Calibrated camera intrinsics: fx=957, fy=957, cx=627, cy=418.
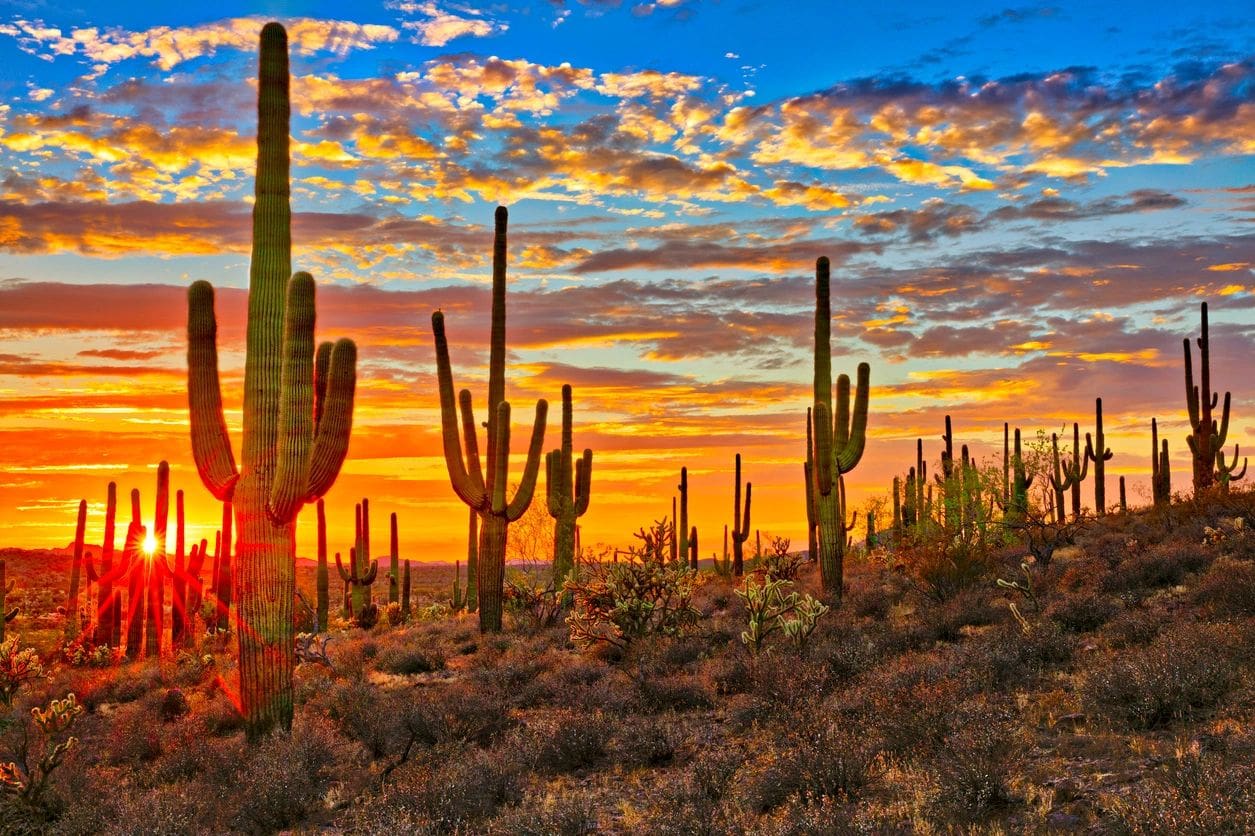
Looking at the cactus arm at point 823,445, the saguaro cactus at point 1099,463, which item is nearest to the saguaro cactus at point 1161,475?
the saguaro cactus at point 1099,463

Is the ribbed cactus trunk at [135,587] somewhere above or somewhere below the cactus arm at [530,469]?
below

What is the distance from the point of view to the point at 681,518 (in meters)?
42.0

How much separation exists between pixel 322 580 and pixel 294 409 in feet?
70.2

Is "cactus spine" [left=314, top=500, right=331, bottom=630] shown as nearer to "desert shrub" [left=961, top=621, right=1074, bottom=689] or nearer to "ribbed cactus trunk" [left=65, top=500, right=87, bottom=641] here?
"ribbed cactus trunk" [left=65, top=500, right=87, bottom=641]

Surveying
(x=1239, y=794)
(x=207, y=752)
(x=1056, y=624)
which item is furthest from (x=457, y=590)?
(x=1239, y=794)

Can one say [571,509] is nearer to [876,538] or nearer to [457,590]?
[457,590]

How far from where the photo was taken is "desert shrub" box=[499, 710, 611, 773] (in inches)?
453

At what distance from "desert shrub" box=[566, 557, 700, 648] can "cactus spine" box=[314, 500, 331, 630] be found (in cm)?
1422

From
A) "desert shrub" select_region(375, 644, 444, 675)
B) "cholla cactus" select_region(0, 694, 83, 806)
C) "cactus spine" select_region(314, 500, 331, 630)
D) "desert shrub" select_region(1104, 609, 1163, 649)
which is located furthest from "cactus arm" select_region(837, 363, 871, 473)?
"cactus spine" select_region(314, 500, 331, 630)

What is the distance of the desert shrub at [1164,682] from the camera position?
32.2 ft

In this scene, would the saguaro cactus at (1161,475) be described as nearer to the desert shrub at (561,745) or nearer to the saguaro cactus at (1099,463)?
the saguaro cactus at (1099,463)

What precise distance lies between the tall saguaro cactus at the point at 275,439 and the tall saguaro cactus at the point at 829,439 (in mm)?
11571

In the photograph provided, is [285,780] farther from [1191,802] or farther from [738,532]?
[738,532]

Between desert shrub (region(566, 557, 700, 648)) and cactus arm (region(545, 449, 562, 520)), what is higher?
cactus arm (region(545, 449, 562, 520))
